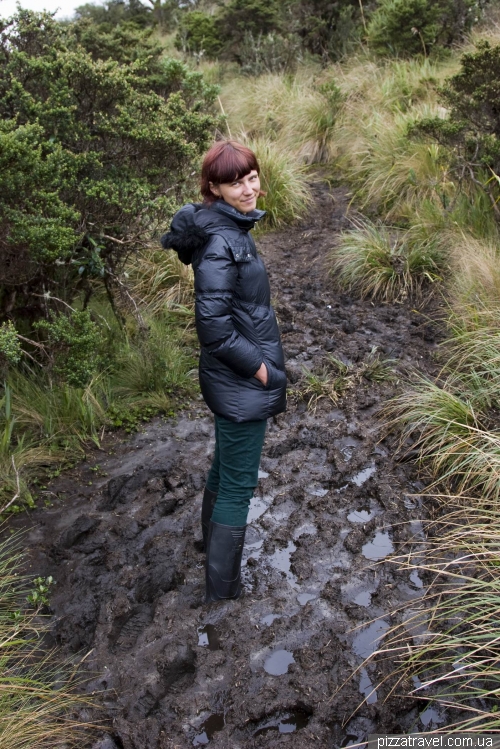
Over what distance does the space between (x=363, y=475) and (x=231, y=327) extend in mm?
1952

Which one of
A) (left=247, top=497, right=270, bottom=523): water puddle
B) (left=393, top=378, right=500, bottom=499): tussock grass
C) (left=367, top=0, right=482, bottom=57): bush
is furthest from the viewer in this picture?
(left=367, top=0, right=482, bottom=57): bush

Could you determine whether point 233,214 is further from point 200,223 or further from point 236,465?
point 236,465

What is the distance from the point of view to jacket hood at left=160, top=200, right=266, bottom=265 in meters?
2.77

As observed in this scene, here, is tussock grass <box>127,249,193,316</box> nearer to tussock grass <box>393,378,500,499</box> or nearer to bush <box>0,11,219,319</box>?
bush <box>0,11,219,319</box>

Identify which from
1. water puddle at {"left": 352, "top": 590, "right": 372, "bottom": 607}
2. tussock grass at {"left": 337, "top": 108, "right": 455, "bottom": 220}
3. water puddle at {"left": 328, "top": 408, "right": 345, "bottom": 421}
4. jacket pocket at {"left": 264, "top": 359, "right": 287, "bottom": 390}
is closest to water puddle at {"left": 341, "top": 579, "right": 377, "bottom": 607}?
water puddle at {"left": 352, "top": 590, "right": 372, "bottom": 607}

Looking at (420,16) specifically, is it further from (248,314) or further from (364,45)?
(248,314)

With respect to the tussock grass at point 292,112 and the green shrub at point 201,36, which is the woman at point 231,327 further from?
the green shrub at point 201,36

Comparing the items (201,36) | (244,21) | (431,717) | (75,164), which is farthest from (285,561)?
(201,36)

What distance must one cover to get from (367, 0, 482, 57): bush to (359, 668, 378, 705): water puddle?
A: 9.95 meters

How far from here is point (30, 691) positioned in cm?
280

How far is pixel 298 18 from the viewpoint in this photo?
12219 mm

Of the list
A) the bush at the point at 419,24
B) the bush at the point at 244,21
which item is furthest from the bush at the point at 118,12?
the bush at the point at 419,24

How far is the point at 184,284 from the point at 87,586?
12.1ft

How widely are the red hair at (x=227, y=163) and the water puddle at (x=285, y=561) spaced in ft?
6.63
